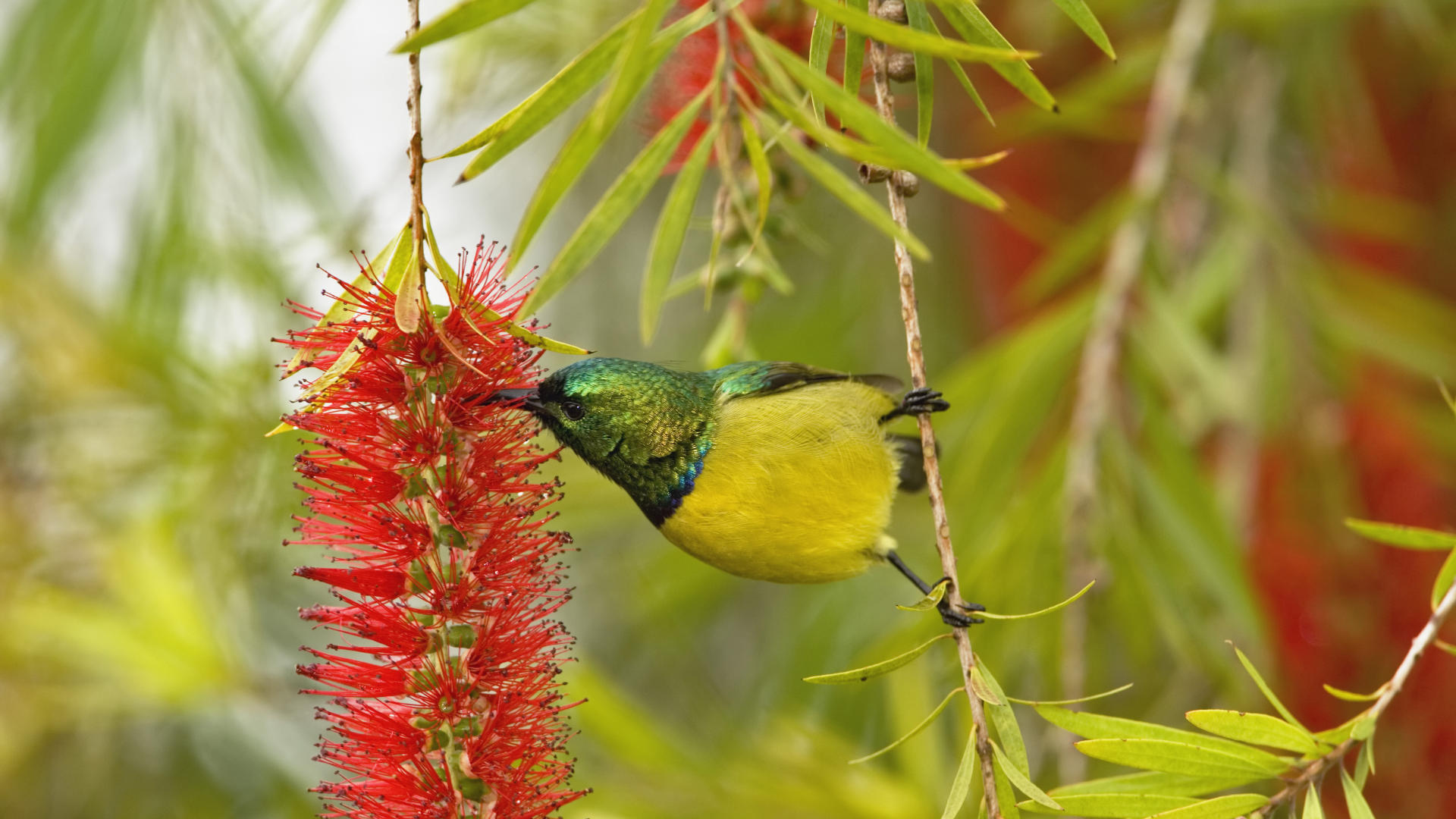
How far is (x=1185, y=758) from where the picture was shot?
1.11 meters

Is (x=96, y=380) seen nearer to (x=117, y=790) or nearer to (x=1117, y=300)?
(x=117, y=790)

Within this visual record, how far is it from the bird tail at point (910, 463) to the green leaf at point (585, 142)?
4.10 feet

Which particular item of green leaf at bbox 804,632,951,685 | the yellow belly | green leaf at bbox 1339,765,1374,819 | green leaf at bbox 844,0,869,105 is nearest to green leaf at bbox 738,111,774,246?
green leaf at bbox 844,0,869,105

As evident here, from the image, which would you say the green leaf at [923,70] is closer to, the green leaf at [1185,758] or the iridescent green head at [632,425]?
the green leaf at [1185,758]

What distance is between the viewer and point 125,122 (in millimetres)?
2639

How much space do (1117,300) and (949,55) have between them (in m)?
1.52

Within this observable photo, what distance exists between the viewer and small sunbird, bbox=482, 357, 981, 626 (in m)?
1.70

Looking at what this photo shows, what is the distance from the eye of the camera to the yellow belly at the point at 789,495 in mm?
1692

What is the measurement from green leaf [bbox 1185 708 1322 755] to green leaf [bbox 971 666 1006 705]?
0.17 meters

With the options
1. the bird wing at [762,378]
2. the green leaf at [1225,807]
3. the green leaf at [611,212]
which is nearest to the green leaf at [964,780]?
the green leaf at [1225,807]

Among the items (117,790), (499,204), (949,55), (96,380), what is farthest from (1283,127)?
(117,790)

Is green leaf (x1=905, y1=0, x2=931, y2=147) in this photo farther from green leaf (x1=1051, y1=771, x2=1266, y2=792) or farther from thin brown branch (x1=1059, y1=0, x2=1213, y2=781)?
thin brown branch (x1=1059, y1=0, x2=1213, y2=781)

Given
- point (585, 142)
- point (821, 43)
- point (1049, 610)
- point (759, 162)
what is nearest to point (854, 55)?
point (821, 43)

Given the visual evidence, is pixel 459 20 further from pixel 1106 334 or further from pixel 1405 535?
pixel 1106 334
